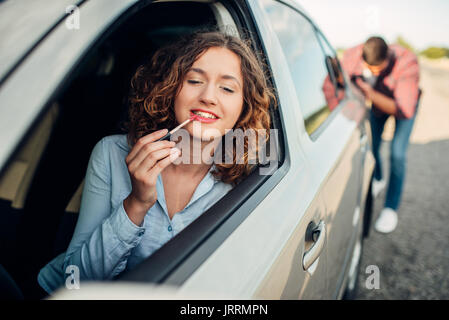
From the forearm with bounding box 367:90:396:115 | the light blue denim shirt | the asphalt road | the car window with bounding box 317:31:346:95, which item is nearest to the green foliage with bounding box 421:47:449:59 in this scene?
Answer: the asphalt road

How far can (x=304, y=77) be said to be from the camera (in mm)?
1802

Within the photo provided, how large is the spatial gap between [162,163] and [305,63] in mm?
1272

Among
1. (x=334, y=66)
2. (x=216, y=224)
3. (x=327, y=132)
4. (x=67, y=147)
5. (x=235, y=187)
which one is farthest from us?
(x=334, y=66)

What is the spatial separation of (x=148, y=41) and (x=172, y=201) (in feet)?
4.61

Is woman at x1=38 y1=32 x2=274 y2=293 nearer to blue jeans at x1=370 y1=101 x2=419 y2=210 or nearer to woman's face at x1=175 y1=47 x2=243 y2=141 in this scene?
woman's face at x1=175 y1=47 x2=243 y2=141

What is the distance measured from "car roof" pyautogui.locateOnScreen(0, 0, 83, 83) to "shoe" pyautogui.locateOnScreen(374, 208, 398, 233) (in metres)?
3.43

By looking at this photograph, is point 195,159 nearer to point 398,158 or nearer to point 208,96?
point 208,96

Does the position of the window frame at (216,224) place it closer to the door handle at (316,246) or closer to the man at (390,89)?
the door handle at (316,246)

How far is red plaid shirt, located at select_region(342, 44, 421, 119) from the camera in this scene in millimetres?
2963

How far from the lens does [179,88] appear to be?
4.23 feet

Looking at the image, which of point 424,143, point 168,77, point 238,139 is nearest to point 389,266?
point 238,139

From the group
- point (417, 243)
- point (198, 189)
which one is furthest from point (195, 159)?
point (417, 243)

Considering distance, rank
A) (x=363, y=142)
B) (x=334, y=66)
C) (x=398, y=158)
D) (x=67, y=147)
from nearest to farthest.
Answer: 1. (x=67, y=147)
2. (x=363, y=142)
3. (x=334, y=66)
4. (x=398, y=158)

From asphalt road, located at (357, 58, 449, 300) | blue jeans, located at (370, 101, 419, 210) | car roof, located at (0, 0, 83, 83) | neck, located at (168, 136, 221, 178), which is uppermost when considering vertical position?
car roof, located at (0, 0, 83, 83)
